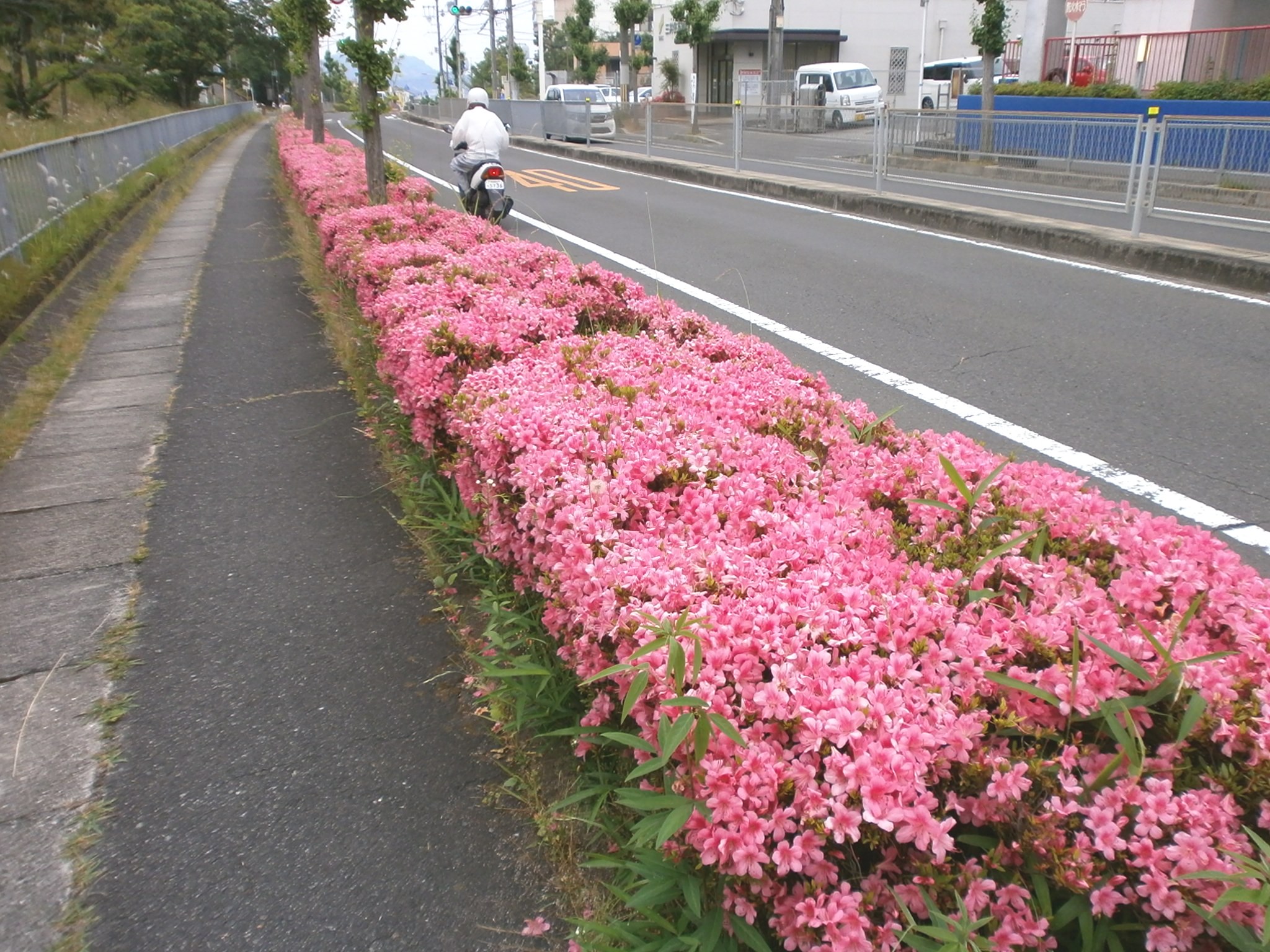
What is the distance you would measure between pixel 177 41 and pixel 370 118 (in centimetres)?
4906

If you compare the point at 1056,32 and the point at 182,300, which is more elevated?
the point at 1056,32

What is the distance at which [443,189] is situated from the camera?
17.1 meters

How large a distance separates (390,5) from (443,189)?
26.0ft

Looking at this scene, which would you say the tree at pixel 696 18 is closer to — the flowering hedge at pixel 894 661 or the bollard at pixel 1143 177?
the bollard at pixel 1143 177

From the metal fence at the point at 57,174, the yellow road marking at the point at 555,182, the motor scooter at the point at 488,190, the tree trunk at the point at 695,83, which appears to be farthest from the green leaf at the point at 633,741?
the tree trunk at the point at 695,83

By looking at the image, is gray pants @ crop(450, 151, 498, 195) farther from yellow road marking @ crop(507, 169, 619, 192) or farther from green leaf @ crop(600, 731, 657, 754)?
green leaf @ crop(600, 731, 657, 754)

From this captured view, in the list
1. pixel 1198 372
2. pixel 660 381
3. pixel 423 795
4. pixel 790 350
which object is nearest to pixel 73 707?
pixel 423 795

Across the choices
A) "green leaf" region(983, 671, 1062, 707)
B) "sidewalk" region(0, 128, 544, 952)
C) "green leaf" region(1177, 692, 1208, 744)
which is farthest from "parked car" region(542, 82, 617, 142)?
"green leaf" region(1177, 692, 1208, 744)

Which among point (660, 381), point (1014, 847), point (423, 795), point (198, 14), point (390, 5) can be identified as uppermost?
point (198, 14)

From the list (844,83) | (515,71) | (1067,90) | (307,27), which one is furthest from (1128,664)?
(515,71)

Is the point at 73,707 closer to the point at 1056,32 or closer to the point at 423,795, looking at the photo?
the point at 423,795

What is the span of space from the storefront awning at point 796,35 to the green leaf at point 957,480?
51.6m

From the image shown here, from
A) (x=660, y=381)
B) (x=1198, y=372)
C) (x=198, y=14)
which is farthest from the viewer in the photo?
(x=198, y=14)

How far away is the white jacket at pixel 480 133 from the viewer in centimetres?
1154
